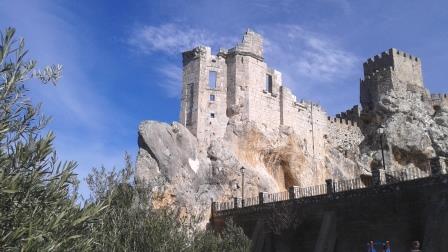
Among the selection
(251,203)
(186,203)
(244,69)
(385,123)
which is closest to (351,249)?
(251,203)

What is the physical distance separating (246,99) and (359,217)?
16569mm

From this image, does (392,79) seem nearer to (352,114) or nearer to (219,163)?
(352,114)

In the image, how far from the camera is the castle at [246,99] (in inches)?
1465

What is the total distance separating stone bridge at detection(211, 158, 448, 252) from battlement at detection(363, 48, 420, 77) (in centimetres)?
2622

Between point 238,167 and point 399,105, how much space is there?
21759 mm

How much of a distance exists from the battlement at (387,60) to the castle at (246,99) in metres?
2.75

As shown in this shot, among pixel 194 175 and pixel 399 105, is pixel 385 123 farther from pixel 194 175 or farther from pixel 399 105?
pixel 194 175

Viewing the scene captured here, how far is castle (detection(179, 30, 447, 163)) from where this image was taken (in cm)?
3722

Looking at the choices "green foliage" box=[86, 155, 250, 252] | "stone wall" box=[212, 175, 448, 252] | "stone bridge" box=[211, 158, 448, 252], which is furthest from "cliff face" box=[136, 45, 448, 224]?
"green foliage" box=[86, 155, 250, 252]

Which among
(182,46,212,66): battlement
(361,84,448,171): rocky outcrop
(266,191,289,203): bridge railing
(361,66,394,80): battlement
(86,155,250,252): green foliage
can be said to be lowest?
(86,155,250,252): green foliage

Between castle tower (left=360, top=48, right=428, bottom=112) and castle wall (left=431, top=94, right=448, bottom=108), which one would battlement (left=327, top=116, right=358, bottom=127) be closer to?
castle tower (left=360, top=48, right=428, bottom=112)

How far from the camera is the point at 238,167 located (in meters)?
35.4

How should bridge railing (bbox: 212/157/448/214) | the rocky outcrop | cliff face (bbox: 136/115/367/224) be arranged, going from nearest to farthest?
bridge railing (bbox: 212/157/448/214)
cliff face (bbox: 136/115/367/224)
the rocky outcrop

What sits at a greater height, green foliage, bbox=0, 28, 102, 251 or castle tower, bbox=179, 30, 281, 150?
castle tower, bbox=179, 30, 281, 150
